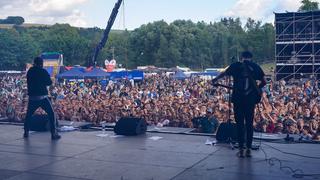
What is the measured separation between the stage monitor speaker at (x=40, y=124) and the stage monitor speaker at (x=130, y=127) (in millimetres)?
1525

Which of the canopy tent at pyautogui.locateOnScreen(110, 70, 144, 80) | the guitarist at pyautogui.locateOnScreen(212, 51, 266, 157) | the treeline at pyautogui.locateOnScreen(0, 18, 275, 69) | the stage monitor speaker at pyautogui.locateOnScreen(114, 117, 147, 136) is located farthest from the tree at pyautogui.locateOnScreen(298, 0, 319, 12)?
the guitarist at pyautogui.locateOnScreen(212, 51, 266, 157)

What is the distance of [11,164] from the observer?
5238mm

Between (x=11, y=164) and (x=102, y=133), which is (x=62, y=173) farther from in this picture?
(x=102, y=133)

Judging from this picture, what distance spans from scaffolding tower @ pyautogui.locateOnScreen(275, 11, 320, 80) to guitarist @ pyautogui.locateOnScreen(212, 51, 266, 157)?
90.9 ft

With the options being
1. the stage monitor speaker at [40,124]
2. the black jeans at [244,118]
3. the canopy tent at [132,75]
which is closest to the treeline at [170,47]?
the canopy tent at [132,75]

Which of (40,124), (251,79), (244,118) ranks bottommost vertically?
(40,124)

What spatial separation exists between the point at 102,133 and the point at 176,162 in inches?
115

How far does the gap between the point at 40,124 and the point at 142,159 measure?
3.49 m

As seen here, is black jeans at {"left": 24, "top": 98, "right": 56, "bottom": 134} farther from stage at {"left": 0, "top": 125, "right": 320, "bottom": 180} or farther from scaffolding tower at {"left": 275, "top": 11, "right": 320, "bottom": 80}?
scaffolding tower at {"left": 275, "top": 11, "right": 320, "bottom": 80}

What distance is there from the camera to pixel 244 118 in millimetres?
5621

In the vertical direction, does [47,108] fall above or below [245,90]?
below

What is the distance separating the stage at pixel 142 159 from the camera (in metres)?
4.66

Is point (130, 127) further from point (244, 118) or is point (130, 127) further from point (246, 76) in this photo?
point (246, 76)

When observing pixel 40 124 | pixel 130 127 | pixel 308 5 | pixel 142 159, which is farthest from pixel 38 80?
pixel 308 5
